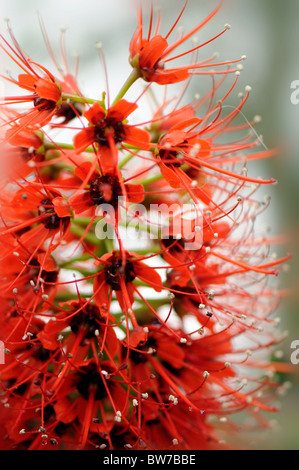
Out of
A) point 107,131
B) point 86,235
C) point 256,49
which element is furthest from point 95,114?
point 256,49

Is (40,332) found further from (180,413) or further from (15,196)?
(180,413)

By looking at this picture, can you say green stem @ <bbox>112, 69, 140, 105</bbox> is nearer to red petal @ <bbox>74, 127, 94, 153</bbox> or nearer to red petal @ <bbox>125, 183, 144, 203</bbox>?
red petal @ <bbox>74, 127, 94, 153</bbox>

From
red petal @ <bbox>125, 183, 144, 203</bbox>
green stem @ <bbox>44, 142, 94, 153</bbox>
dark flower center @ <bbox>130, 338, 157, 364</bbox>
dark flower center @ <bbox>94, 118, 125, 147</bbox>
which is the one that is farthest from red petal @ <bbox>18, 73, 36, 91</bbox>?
dark flower center @ <bbox>130, 338, 157, 364</bbox>

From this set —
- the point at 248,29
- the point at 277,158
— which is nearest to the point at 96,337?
the point at 277,158

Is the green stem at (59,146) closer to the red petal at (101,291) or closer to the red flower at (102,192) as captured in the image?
the red flower at (102,192)

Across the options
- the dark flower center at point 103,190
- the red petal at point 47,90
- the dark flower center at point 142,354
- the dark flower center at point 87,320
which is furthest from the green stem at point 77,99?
the dark flower center at point 142,354
